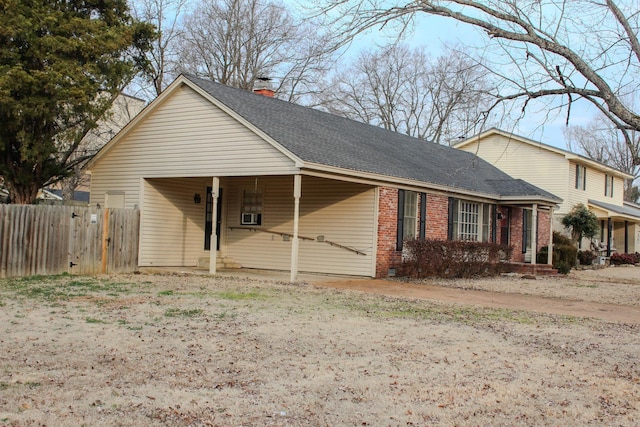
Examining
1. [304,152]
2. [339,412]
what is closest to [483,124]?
[304,152]

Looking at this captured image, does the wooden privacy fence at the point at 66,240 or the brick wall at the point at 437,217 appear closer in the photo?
the wooden privacy fence at the point at 66,240

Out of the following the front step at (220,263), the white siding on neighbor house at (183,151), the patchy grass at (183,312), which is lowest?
the patchy grass at (183,312)

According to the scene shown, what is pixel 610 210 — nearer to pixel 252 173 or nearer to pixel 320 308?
pixel 252 173

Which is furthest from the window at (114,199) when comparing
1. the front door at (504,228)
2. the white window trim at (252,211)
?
the front door at (504,228)

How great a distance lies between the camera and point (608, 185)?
35875mm

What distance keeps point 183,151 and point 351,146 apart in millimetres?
4671

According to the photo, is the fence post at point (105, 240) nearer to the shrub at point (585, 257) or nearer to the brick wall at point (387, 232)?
the brick wall at point (387, 232)

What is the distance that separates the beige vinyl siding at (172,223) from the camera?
18.2 metres

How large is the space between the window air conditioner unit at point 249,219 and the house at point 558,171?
1369 cm

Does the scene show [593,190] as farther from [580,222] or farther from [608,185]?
[580,222]

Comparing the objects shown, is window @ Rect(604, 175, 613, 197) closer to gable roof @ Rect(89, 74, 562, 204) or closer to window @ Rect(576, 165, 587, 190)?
window @ Rect(576, 165, 587, 190)

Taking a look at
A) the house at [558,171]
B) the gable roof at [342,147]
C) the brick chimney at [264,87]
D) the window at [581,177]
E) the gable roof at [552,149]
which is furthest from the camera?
the window at [581,177]

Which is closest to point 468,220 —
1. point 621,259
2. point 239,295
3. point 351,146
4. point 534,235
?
point 534,235

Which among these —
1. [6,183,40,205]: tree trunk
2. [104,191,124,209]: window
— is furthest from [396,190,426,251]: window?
[6,183,40,205]: tree trunk
